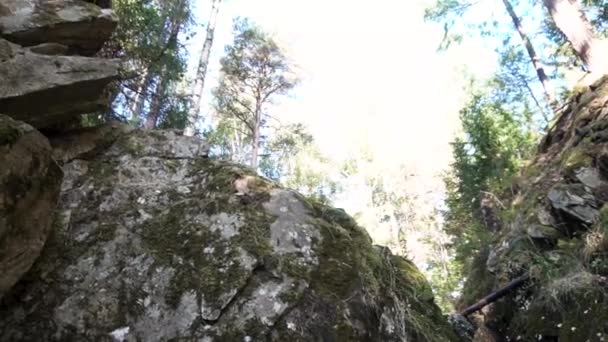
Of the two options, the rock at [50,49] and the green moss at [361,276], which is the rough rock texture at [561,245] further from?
the rock at [50,49]

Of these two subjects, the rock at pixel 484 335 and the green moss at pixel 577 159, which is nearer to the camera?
the rock at pixel 484 335

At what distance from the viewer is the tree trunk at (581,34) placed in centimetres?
936

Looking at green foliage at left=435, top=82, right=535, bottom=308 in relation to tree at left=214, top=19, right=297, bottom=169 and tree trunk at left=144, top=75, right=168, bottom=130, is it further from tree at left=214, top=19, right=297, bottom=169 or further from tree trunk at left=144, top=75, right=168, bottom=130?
tree at left=214, top=19, right=297, bottom=169

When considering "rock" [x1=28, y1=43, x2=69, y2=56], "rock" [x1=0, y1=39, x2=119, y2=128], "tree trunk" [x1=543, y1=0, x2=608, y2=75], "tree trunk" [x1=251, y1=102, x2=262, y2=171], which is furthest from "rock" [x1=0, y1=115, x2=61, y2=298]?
"tree trunk" [x1=251, y1=102, x2=262, y2=171]

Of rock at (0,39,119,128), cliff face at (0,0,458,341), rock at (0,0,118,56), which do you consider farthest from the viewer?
rock at (0,0,118,56)

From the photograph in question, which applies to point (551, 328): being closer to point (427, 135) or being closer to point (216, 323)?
point (216, 323)

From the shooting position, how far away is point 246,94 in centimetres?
1962

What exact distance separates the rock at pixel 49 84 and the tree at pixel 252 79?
544 inches

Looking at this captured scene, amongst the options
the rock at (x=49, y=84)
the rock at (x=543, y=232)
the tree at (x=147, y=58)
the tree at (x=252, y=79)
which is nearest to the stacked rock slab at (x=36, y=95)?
the rock at (x=49, y=84)

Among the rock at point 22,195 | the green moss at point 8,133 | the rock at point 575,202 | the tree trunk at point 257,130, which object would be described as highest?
the tree trunk at point 257,130

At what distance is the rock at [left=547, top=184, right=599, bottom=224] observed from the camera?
6.18m

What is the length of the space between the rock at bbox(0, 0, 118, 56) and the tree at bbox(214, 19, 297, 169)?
13.3 meters

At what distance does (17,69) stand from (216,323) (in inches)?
94.5

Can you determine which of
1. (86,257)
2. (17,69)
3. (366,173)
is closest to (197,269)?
(86,257)
